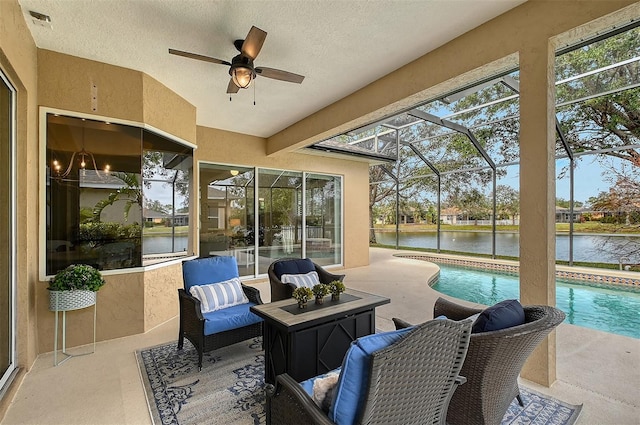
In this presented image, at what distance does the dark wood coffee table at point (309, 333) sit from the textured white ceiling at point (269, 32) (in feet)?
8.64

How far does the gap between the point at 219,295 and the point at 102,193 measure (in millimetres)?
1978

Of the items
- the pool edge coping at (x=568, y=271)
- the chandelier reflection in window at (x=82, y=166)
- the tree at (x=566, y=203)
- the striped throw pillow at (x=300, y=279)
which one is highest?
the chandelier reflection in window at (x=82, y=166)

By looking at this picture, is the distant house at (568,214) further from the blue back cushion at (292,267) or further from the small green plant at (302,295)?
the small green plant at (302,295)

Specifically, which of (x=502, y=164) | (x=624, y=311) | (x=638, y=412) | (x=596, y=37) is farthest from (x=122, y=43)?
(x=502, y=164)

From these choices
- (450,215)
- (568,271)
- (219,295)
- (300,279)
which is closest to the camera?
(219,295)

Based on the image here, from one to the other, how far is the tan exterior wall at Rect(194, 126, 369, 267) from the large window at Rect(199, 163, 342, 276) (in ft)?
0.58

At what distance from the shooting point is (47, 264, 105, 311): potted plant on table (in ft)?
9.67

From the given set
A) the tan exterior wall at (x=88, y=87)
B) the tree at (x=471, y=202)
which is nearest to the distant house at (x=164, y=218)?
the tan exterior wall at (x=88, y=87)

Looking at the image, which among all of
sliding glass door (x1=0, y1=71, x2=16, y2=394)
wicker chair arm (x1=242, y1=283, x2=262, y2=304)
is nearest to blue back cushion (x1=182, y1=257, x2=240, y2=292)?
wicker chair arm (x1=242, y1=283, x2=262, y2=304)

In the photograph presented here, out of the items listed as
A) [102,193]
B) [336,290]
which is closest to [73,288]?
[102,193]

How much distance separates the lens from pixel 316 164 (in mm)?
7480

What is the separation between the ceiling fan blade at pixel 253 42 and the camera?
242cm

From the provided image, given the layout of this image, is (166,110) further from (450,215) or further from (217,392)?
(450,215)

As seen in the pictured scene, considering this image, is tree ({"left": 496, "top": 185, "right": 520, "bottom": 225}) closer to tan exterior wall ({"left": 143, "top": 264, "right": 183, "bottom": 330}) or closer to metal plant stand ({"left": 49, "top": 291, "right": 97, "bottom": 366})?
tan exterior wall ({"left": 143, "top": 264, "right": 183, "bottom": 330})
